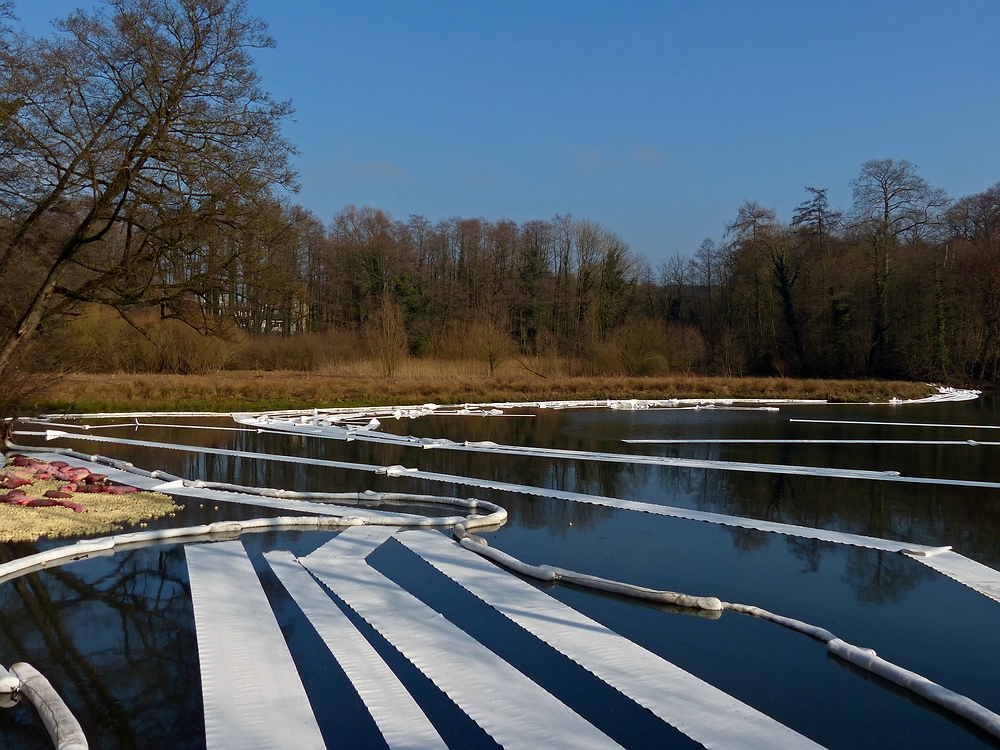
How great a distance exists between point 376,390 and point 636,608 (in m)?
19.6

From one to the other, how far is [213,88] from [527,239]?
129ft

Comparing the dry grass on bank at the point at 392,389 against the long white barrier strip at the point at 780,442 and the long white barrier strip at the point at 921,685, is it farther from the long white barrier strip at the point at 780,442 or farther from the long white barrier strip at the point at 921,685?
the long white barrier strip at the point at 921,685

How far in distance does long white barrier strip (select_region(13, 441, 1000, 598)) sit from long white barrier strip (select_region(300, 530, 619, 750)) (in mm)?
3564

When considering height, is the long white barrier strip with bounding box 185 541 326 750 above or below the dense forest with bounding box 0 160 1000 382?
below

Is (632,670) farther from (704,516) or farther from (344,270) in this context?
(344,270)

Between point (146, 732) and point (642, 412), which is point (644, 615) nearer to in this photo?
point (146, 732)

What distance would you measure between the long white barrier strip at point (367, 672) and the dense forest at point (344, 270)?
20.4ft

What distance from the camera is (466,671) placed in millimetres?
4094

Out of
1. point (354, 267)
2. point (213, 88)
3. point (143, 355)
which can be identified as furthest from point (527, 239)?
point (213, 88)

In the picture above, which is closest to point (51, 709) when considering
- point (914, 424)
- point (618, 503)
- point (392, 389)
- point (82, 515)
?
point (82, 515)

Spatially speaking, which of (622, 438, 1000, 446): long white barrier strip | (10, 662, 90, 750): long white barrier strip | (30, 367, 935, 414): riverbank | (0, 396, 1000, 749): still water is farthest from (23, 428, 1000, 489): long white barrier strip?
(10, 662, 90, 750): long white barrier strip

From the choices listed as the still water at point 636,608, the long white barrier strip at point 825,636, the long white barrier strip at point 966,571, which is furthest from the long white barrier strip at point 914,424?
the long white barrier strip at point 825,636

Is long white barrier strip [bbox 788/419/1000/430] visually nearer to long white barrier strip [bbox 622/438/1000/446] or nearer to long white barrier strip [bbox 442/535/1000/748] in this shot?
long white barrier strip [bbox 622/438/1000/446]

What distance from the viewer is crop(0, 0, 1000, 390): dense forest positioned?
9.83 metres
